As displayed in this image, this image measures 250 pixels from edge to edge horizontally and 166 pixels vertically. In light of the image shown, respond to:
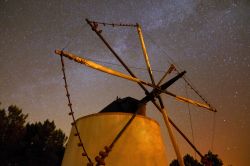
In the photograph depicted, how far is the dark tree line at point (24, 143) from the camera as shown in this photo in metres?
24.4

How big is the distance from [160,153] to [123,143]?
1630mm

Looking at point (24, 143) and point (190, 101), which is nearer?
point (190, 101)

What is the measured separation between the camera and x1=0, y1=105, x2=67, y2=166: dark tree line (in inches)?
961

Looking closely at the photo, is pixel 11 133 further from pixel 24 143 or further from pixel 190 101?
pixel 190 101

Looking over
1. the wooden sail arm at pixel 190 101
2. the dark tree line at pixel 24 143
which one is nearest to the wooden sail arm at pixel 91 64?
the wooden sail arm at pixel 190 101

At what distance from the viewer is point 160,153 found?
366 inches

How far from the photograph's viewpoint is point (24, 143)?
25016 millimetres

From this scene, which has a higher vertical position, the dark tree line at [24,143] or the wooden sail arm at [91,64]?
the dark tree line at [24,143]

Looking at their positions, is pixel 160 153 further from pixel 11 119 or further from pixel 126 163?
pixel 11 119

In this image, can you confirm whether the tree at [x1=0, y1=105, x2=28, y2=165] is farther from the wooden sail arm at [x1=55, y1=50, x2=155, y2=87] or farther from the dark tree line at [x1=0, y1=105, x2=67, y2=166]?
the wooden sail arm at [x1=55, y1=50, x2=155, y2=87]

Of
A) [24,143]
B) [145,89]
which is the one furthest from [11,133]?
[145,89]

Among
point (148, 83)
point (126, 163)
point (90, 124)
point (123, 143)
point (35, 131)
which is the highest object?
point (35, 131)

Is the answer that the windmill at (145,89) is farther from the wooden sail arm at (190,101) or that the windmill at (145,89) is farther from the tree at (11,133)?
the tree at (11,133)

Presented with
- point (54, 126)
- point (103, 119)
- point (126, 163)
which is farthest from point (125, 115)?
point (54, 126)
